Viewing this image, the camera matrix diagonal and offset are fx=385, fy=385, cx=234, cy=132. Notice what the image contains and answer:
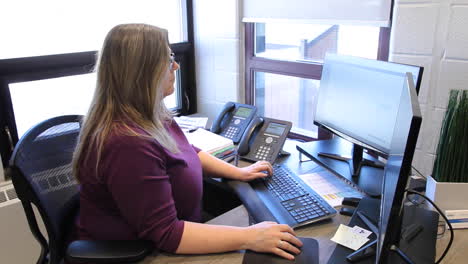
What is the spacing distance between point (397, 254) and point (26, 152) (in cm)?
104

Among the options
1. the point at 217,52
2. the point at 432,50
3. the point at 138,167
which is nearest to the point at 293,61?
the point at 217,52

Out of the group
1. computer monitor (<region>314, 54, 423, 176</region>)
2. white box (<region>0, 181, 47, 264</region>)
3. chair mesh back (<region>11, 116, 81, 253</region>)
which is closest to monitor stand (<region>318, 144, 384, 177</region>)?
computer monitor (<region>314, 54, 423, 176</region>)

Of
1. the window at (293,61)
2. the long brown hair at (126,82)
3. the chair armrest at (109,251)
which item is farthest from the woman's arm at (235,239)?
the window at (293,61)

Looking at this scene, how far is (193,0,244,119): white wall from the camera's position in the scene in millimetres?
2303

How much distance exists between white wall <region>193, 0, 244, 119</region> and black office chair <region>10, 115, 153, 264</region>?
3.91 feet

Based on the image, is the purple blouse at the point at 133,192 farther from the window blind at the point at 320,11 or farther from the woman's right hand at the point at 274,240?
the window blind at the point at 320,11

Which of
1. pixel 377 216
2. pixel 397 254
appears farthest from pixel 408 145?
pixel 377 216

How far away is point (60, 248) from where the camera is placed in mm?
1166

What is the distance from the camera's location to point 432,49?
5.15ft

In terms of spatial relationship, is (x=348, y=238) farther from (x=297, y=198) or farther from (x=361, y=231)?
(x=297, y=198)

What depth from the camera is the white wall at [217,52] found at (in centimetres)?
230

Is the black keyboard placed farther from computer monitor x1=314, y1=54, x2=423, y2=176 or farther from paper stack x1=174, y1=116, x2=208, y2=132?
paper stack x1=174, y1=116, x2=208, y2=132

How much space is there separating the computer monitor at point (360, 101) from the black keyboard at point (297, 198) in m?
0.22

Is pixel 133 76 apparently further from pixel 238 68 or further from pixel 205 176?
pixel 238 68
